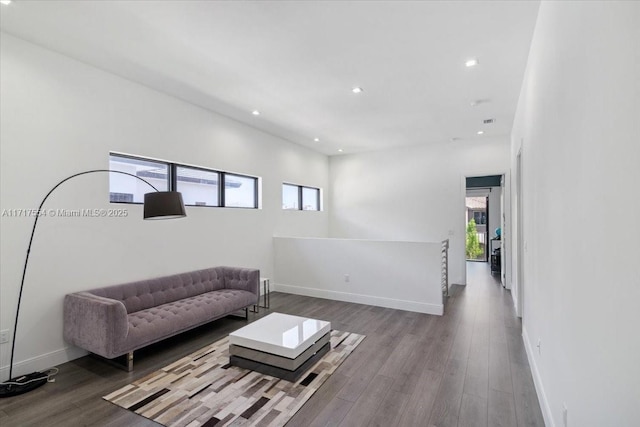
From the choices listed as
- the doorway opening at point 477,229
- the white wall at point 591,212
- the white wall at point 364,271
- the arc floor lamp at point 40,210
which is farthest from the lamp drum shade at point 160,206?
the doorway opening at point 477,229

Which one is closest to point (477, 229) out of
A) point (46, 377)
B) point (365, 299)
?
point (365, 299)

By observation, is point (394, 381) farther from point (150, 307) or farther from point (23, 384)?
point (23, 384)

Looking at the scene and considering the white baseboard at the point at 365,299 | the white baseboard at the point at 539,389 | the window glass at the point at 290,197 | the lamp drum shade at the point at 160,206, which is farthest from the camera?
the window glass at the point at 290,197

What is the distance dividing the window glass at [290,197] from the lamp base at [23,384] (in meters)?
4.47

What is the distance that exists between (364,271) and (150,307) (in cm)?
314

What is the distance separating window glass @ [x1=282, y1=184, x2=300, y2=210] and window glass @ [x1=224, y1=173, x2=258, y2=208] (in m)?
0.90

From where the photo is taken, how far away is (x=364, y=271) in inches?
201

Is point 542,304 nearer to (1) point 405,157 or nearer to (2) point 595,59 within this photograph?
(2) point 595,59

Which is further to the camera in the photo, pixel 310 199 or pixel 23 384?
pixel 310 199

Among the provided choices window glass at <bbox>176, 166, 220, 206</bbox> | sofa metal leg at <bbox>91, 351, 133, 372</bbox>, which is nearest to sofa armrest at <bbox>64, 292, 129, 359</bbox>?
sofa metal leg at <bbox>91, 351, 133, 372</bbox>

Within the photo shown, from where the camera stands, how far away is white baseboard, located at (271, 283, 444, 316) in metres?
4.57

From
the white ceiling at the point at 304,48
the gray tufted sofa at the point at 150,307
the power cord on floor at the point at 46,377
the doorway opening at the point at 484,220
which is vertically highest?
the white ceiling at the point at 304,48

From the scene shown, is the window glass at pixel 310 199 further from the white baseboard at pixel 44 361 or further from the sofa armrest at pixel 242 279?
the white baseboard at pixel 44 361

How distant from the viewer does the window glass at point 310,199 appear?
746 cm
